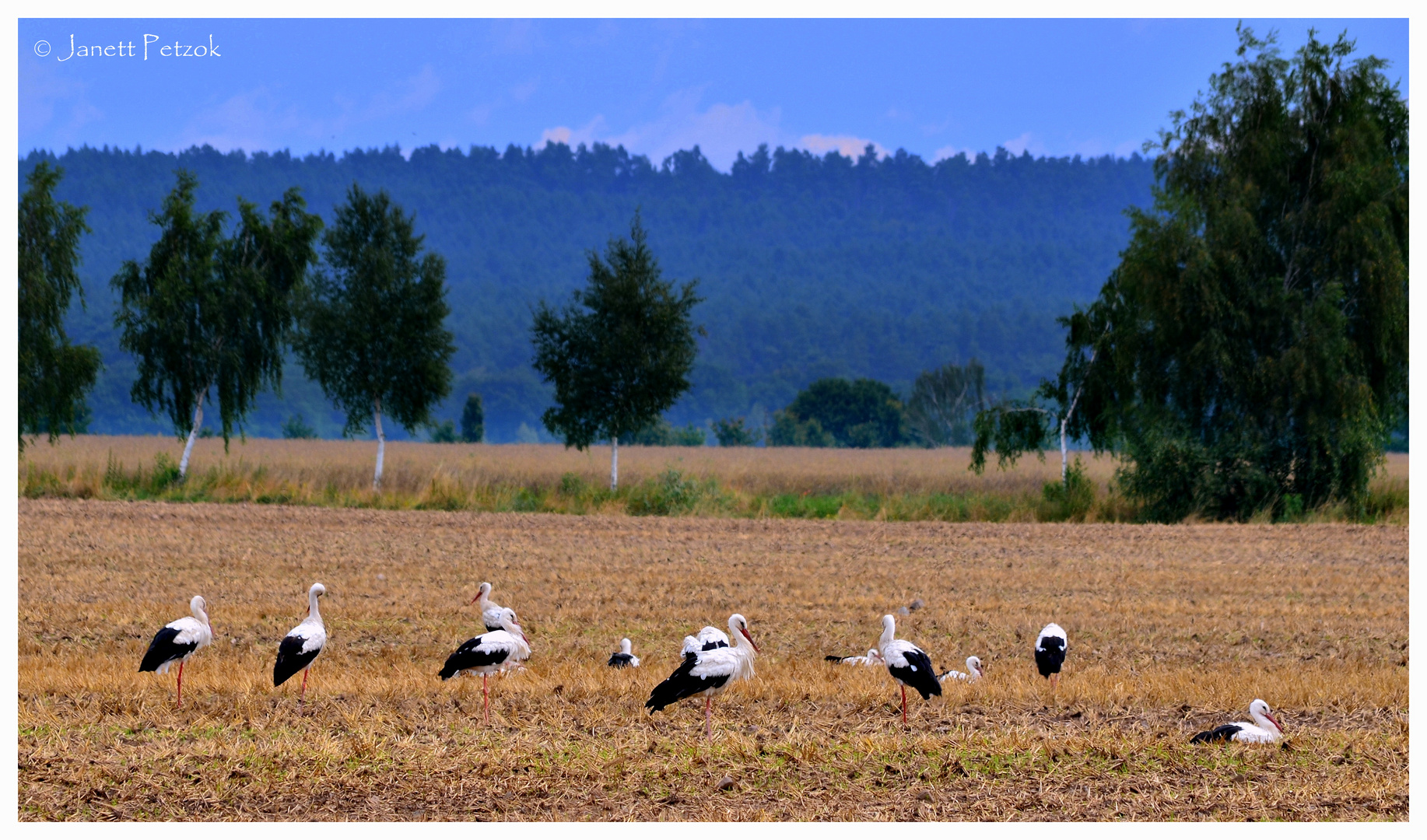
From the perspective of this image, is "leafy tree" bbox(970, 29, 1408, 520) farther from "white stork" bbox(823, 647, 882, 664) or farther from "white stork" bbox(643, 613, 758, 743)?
"white stork" bbox(643, 613, 758, 743)

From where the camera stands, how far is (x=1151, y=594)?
16.2 metres

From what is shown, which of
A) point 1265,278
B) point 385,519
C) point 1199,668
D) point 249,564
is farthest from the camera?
point 1265,278

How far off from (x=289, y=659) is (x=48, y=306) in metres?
23.8

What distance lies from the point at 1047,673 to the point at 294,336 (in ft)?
95.9

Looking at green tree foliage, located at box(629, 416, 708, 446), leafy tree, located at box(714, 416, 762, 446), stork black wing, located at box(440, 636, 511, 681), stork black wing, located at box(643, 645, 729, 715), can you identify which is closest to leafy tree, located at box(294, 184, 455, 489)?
stork black wing, located at box(440, 636, 511, 681)

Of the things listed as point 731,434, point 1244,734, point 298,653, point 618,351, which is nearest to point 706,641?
point 298,653

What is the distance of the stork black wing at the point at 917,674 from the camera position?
887 centimetres

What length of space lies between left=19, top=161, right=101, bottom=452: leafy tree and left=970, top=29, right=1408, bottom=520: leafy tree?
85.0 feet

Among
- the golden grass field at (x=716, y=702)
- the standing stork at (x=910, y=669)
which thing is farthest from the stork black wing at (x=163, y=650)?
the standing stork at (x=910, y=669)

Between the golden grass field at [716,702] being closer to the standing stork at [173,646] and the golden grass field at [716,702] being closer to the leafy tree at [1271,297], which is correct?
the standing stork at [173,646]

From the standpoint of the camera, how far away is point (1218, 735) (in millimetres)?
7957

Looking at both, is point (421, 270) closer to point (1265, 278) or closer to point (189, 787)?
point (1265, 278)

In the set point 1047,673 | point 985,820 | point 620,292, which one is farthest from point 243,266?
point 985,820

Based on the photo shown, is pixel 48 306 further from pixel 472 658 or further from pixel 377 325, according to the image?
pixel 472 658
